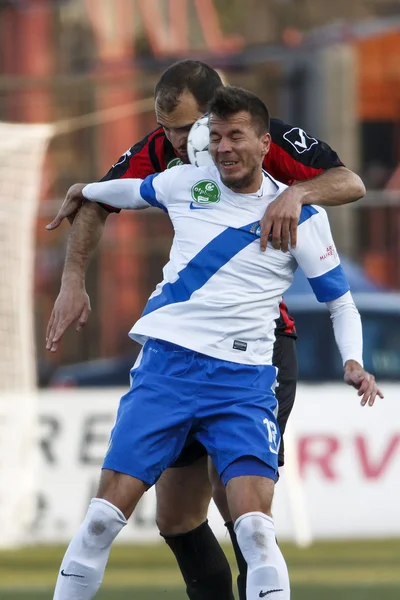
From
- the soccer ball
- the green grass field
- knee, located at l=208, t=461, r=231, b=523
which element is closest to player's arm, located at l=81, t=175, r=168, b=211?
the soccer ball

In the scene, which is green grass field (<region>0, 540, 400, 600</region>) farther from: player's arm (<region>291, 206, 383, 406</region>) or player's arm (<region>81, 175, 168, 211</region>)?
player's arm (<region>81, 175, 168, 211</region>)

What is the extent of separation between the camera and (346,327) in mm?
5398

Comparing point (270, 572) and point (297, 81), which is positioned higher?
point (297, 81)

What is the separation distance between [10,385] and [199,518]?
6.09 m

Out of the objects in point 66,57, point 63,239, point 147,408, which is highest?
point 66,57

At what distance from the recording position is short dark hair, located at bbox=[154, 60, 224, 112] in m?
5.44

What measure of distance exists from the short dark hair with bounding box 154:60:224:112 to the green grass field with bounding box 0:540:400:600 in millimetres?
3069

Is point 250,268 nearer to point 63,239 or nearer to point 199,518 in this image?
point 199,518

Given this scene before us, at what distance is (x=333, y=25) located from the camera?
61.9 ft

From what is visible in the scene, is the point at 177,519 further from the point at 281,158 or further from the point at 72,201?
the point at 281,158

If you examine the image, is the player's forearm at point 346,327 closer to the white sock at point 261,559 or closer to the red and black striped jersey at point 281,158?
the red and black striped jersey at point 281,158

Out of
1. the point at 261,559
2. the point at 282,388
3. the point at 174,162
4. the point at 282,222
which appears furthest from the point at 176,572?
the point at 282,222

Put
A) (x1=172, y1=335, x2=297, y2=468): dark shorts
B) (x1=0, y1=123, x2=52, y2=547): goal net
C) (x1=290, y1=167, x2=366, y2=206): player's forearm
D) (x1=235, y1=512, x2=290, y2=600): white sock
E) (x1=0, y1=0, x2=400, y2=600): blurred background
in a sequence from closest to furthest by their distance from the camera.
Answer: (x1=235, y1=512, x2=290, y2=600): white sock < (x1=290, y1=167, x2=366, y2=206): player's forearm < (x1=172, y1=335, x2=297, y2=468): dark shorts < (x1=0, y1=0, x2=400, y2=600): blurred background < (x1=0, y1=123, x2=52, y2=547): goal net

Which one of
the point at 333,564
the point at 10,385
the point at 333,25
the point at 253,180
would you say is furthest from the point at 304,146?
the point at 333,25
